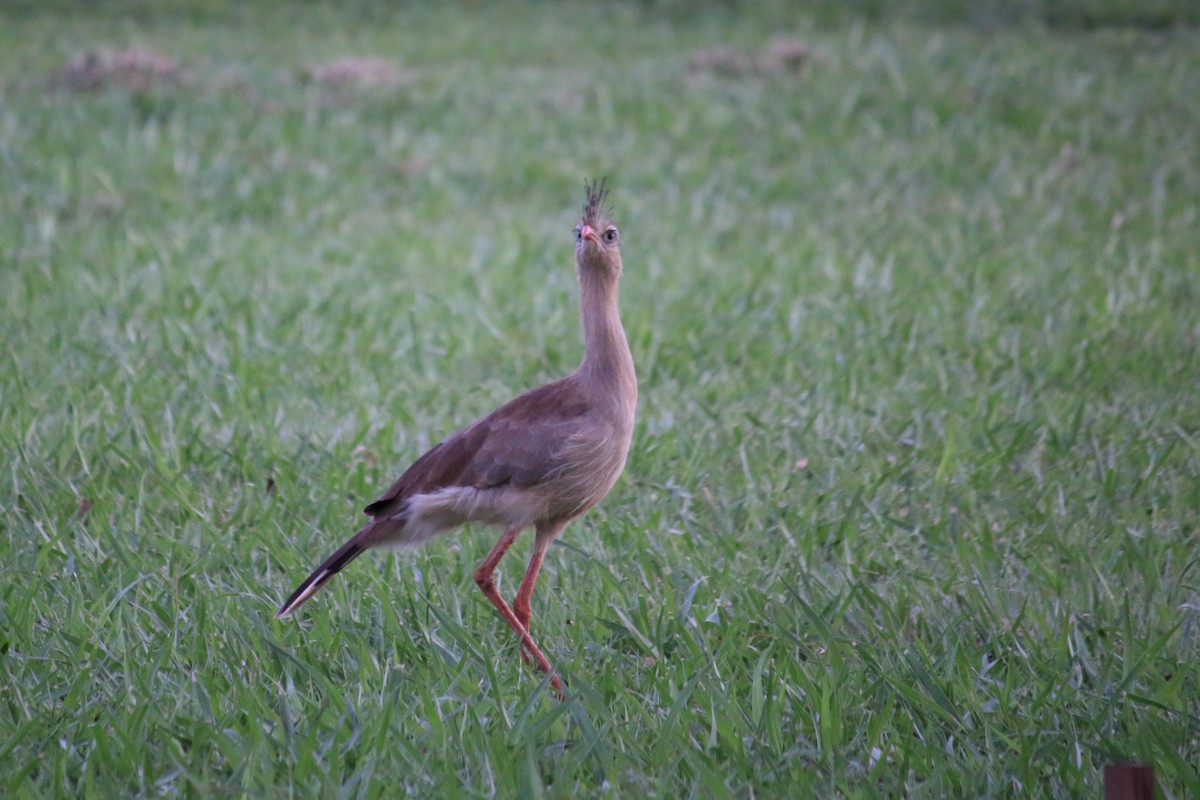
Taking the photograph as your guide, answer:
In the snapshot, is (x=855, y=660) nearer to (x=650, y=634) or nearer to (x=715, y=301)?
(x=650, y=634)

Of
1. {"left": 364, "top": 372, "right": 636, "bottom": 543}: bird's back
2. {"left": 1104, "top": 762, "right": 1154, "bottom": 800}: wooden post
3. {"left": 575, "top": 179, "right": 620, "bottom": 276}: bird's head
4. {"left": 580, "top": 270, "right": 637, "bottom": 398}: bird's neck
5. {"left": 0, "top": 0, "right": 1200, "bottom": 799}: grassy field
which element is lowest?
{"left": 0, "top": 0, "right": 1200, "bottom": 799}: grassy field

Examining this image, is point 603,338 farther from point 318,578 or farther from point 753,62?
point 753,62

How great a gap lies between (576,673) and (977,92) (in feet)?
25.3

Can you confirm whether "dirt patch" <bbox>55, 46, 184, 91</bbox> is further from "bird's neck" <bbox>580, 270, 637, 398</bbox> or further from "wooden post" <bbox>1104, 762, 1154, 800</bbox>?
"wooden post" <bbox>1104, 762, 1154, 800</bbox>

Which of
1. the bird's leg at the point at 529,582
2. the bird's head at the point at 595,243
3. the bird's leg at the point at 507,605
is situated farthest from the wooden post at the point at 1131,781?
the bird's head at the point at 595,243

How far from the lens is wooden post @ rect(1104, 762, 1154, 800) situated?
1.99 m

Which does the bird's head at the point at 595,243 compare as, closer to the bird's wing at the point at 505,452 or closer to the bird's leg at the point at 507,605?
the bird's wing at the point at 505,452

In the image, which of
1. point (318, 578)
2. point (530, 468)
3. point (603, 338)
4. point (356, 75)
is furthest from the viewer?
point (356, 75)

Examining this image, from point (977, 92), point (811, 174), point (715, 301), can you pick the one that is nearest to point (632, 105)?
point (811, 174)

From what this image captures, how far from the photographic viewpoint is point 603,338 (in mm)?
3586

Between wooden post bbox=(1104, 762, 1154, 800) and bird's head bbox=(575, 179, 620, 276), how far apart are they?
2017mm

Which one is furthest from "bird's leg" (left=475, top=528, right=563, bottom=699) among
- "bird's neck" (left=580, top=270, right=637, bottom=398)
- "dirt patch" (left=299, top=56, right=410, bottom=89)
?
"dirt patch" (left=299, top=56, right=410, bottom=89)

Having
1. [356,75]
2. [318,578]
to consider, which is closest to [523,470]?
[318,578]

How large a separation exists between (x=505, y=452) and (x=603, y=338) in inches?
16.4
